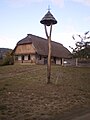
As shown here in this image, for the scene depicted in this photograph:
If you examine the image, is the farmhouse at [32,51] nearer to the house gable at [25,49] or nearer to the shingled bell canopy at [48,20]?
the house gable at [25,49]

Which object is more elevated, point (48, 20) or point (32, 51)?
point (48, 20)

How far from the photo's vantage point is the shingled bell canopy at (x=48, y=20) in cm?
2347

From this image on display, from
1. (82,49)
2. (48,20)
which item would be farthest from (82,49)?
(48,20)

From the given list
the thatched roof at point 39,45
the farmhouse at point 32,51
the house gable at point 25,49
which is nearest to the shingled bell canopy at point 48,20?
the farmhouse at point 32,51

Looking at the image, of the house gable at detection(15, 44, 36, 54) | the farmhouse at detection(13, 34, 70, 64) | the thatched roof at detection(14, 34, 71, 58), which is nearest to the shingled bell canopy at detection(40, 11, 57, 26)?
the farmhouse at detection(13, 34, 70, 64)

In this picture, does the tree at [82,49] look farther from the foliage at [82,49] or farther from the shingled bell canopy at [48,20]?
the shingled bell canopy at [48,20]

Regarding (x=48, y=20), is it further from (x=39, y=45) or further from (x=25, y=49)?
(x=25, y=49)

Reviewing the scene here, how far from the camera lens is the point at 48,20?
2352 cm

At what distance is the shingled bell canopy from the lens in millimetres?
23469

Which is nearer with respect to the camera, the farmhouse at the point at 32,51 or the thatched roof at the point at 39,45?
the farmhouse at the point at 32,51

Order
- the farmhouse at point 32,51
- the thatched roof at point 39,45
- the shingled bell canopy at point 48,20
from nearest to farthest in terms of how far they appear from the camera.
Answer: the shingled bell canopy at point 48,20 → the farmhouse at point 32,51 → the thatched roof at point 39,45

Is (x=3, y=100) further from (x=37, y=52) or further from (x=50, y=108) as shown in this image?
(x=37, y=52)

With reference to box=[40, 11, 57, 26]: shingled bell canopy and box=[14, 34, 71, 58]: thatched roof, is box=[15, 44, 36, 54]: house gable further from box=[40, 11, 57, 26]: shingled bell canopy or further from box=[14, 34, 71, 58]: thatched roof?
box=[40, 11, 57, 26]: shingled bell canopy

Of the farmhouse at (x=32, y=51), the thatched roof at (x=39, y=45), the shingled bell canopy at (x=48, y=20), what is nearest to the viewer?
the shingled bell canopy at (x=48, y=20)
